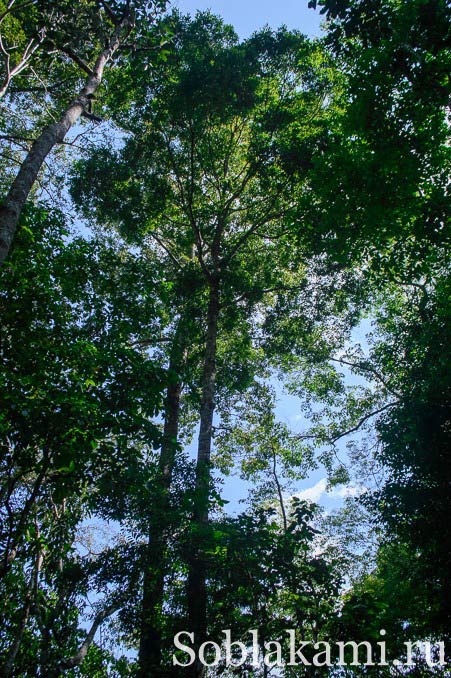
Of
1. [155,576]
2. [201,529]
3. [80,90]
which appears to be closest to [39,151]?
[80,90]

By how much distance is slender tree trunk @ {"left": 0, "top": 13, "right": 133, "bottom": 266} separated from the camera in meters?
5.67

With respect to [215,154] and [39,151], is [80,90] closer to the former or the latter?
[39,151]

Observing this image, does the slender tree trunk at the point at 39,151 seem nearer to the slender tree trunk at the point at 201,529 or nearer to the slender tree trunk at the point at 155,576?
the slender tree trunk at the point at 155,576

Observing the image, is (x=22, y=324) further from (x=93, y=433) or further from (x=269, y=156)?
(x=269, y=156)

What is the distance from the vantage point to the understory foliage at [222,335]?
6.50 metres

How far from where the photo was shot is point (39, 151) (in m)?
6.93

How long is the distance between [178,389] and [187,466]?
4.83m

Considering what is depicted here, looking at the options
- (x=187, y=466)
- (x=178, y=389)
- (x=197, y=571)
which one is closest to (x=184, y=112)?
(x=178, y=389)

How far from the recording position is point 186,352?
1552 centimetres

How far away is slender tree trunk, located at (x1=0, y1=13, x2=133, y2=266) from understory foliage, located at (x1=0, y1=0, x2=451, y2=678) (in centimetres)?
16

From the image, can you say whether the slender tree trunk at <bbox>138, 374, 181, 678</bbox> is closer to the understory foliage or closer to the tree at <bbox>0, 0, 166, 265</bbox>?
the understory foliage

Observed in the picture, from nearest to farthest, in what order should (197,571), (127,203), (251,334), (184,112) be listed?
(197,571), (184,112), (127,203), (251,334)

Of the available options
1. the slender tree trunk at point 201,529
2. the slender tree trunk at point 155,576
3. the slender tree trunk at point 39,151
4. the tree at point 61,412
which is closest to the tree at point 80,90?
the slender tree trunk at point 39,151

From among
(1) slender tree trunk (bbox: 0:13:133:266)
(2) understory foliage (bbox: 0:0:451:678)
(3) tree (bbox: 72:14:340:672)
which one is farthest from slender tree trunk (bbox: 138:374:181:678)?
(3) tree (bbox: 72:14:340:672)
